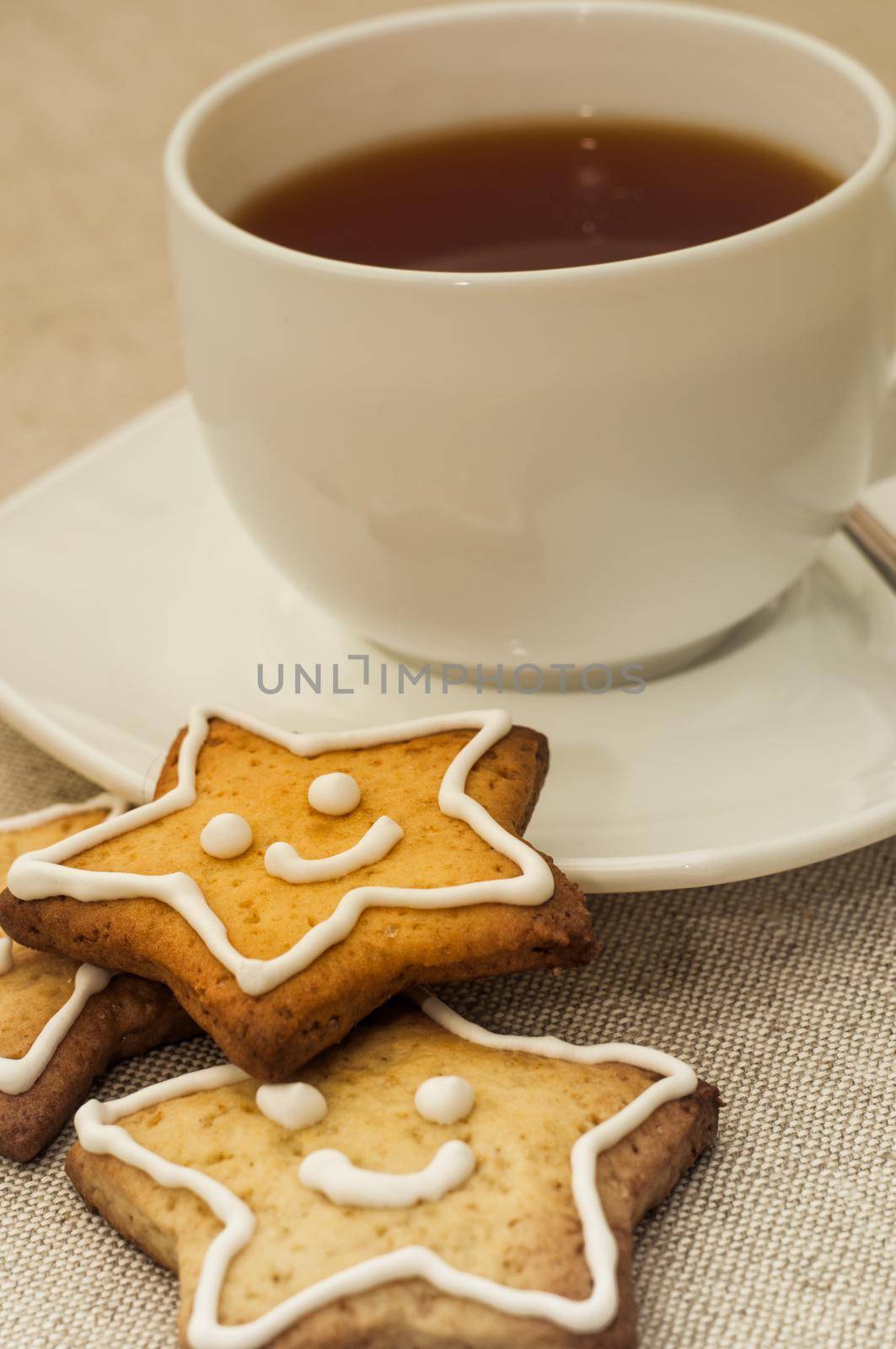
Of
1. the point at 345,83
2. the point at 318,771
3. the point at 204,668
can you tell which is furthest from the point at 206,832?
the point at 345,83

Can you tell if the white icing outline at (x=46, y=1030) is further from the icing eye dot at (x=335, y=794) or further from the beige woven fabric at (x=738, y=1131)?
the icing eye dot at (x=335, y=794)

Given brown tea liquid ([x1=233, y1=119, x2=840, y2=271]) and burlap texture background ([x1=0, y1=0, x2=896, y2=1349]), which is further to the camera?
brown tea liquid ([x1=233, y1=119, x2=840, y2=271])

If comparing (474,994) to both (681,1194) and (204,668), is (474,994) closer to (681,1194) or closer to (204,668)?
(681,1194)

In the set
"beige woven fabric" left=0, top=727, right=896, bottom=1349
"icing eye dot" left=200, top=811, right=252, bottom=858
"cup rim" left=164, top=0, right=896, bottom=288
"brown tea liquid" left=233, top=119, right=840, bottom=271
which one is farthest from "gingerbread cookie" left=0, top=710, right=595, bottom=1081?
"brown tea liquid" left=233, top=119, right=840, bottom=271

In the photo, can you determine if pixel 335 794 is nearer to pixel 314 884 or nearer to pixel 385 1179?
pixel 314 884

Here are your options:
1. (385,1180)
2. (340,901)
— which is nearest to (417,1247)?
(385,1180)

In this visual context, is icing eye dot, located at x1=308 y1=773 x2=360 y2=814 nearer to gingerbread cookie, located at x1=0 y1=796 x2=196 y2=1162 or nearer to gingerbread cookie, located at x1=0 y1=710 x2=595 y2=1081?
gingerbread cookie, located at x1=0 y1=710 x2=595 y2=1081
